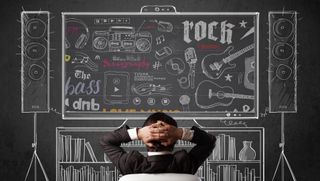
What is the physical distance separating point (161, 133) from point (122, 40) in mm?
2418

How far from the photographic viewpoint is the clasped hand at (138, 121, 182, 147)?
2.42 metres

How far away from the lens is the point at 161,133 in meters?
2.42

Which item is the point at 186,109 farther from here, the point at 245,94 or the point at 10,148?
the point at 10,148

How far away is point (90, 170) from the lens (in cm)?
470

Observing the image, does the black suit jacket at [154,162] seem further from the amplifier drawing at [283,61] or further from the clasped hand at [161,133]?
the amplifier drawing at [283,61]

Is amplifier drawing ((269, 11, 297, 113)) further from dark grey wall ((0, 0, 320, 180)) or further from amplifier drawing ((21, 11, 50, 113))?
amplifier drawing ((21, 11, 50, 113))

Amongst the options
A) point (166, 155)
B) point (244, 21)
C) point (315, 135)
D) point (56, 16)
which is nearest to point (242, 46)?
point (244, 21)

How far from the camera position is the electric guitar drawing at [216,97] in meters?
4.71

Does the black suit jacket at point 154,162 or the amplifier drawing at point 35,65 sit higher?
Result: the amplifier drawing at point 35,65

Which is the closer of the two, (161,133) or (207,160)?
(161,133)

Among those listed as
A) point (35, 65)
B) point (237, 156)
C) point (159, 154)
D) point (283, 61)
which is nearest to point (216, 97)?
point (237, 156)

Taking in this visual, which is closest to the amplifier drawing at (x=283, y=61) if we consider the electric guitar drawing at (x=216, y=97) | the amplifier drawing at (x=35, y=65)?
the electric guitar drawing at (x=216, y=97)

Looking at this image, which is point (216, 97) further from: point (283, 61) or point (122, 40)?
point (122, 40)

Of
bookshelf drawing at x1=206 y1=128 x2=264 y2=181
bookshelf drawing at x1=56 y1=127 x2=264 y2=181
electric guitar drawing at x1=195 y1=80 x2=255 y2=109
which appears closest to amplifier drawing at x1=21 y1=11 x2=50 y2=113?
bookshelf drawing at x1=56 y1=127 x2=264 y2=181
